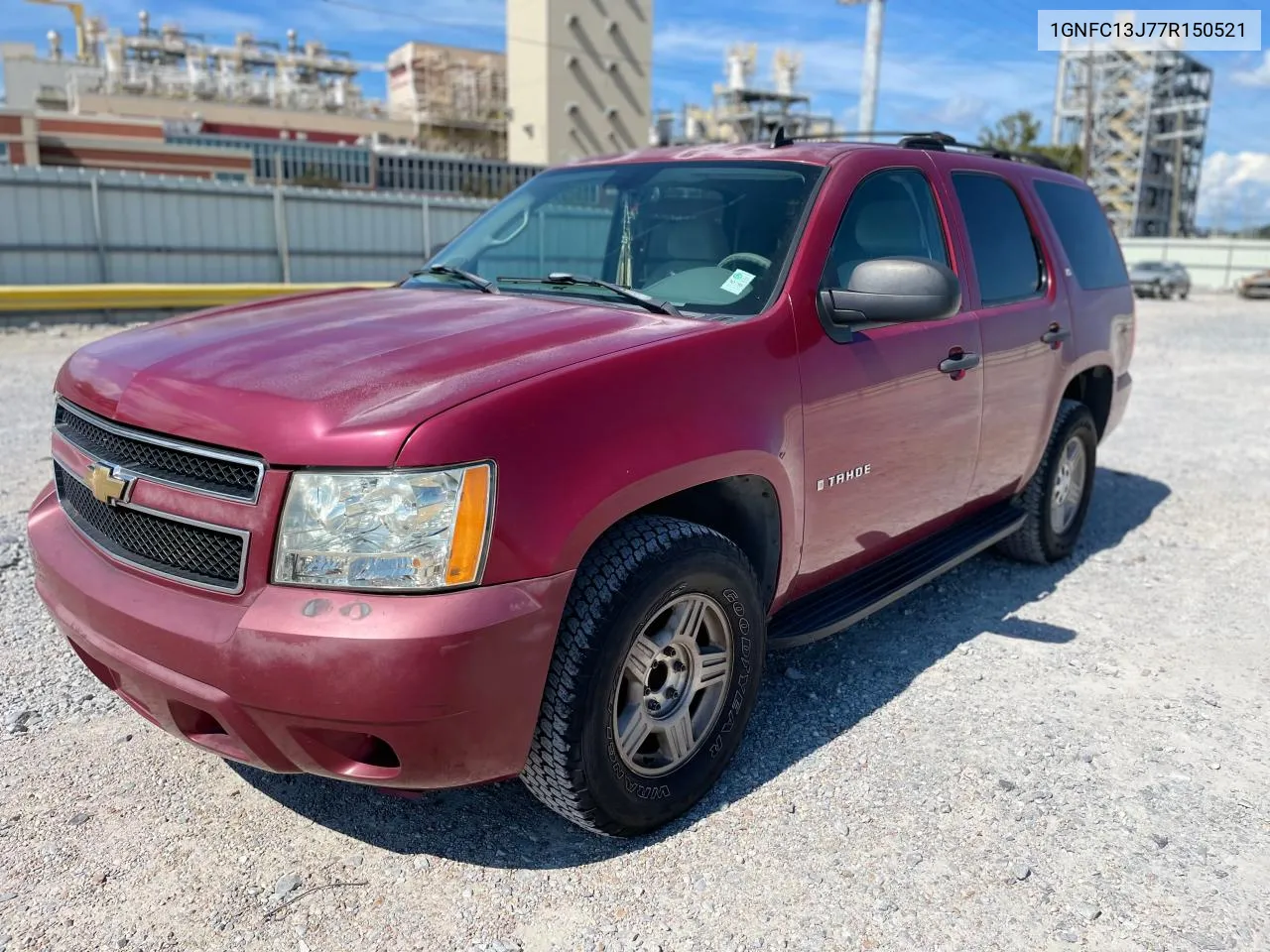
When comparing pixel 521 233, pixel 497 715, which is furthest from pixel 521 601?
pixel 521 233

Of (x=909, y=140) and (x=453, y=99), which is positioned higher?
(x=453, y=99)

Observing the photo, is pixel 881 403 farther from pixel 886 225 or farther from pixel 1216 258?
pixel 1216 258

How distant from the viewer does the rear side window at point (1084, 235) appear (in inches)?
197

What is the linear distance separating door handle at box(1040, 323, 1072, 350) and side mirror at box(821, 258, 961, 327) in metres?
1.57

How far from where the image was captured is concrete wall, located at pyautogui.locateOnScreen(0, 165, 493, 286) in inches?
659

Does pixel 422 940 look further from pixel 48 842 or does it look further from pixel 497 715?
pixel 48 842

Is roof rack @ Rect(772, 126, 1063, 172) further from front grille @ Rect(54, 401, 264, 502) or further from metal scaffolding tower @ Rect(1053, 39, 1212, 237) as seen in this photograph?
metal scaffolding tower @ Rect(1053, 39, 1212, 237)

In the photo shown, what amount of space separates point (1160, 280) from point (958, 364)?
107 feet

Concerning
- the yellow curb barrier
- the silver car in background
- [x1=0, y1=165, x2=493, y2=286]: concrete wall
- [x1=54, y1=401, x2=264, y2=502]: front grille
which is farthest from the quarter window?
the silver car in background

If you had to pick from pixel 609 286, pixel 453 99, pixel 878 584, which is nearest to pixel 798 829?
pixel 878 584

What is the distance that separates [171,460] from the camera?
95.8 inches

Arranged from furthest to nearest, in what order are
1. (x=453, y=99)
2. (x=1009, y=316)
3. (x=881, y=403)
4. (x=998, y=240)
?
1. (x=453, y=99)
2. (x=998, y=240)
3. (x=1009, y=316)
4. (x=881, y=403)

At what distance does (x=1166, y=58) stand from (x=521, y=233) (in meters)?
87.1

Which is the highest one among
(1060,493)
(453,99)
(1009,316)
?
(453,99)
